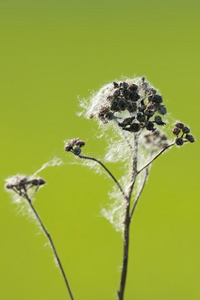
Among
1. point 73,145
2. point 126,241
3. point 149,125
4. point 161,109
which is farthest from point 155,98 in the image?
point 126,241

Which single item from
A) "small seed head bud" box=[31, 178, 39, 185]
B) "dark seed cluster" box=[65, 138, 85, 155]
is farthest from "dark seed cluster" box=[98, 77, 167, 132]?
"small seed head bud" box=[31, 178, 39, 185]

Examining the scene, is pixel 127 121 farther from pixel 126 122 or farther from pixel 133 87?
pixel 133 87

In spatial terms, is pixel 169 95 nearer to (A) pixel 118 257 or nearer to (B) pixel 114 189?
(A) pixel 118 257

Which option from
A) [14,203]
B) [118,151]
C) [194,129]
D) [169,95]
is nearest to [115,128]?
[118,151]

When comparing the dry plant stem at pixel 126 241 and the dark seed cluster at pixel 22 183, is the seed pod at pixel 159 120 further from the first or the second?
the dark seed cluster at pixel 22 183

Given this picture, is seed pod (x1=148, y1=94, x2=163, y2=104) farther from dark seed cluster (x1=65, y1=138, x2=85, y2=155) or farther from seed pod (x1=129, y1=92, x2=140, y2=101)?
dark seed cluster (x1=65, y1=138, x2=85, y2=155)

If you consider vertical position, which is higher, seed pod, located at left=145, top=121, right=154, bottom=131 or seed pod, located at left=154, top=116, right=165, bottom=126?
seed pod, located at left=154, top=116, right=165, bottom=126

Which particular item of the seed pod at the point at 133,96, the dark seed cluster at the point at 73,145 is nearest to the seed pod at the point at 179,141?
the seed pod at the point at 133,96
